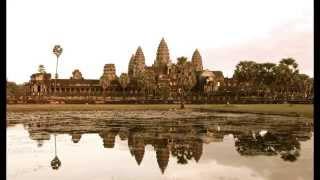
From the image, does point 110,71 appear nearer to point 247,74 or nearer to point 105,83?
point 105,83

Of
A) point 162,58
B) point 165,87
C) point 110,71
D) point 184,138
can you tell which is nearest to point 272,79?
point 165,87

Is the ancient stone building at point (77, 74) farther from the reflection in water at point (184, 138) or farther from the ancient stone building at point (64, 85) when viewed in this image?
the reflection in water at point (184, 138)

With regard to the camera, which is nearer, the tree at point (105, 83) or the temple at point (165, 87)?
the temple at point (165, 87)

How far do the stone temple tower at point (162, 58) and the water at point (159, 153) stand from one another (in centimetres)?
11816

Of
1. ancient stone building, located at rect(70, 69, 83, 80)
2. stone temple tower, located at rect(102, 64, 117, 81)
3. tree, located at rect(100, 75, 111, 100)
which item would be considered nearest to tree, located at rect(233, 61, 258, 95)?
tree, located at rect(100, 75, 111, 100)

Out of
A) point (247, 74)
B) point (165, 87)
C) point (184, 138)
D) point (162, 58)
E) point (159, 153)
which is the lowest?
point (159, 153)

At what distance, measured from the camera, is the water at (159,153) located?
16016 mm

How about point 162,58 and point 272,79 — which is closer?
point 272,79

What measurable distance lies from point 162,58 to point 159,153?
131952 millimetres

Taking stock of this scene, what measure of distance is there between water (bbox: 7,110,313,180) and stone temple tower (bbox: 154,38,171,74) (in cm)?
11816

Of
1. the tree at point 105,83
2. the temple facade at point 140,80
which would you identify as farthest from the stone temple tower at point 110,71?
the tree at point 105,83

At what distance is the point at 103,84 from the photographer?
136 metres

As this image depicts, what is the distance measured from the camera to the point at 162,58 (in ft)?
498
